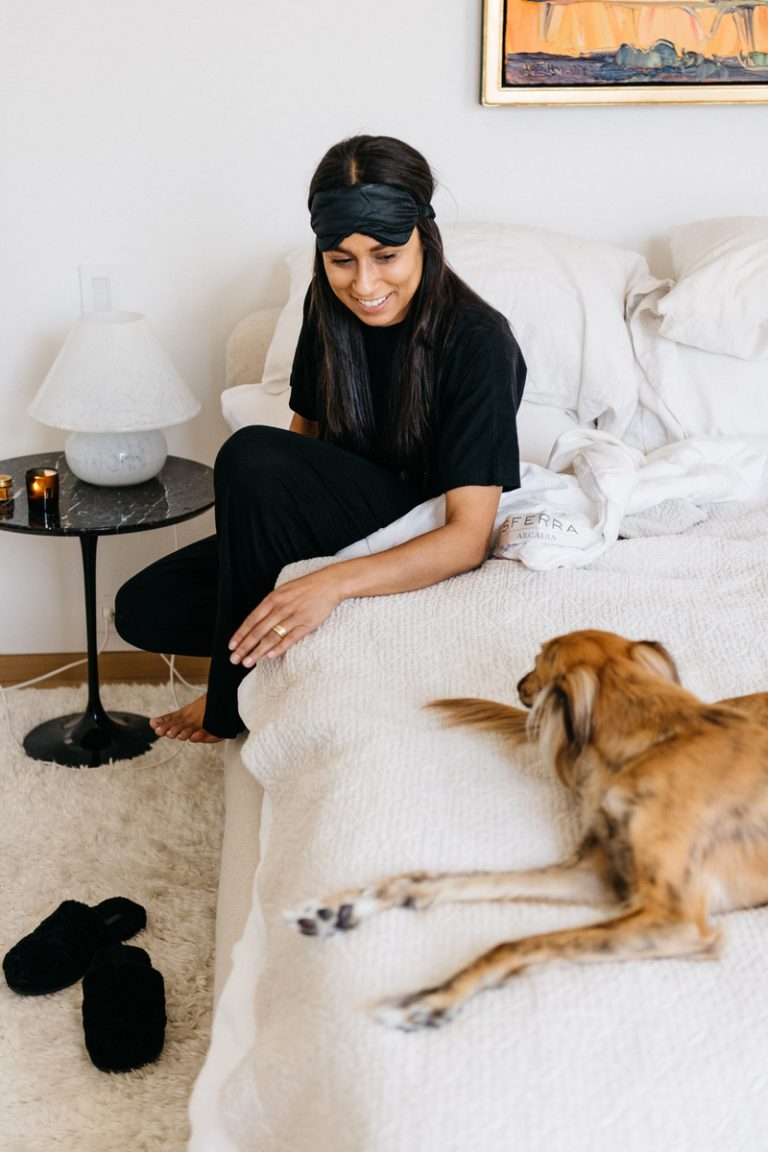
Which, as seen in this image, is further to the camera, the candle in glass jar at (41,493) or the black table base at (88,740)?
the black table base at (88,740)

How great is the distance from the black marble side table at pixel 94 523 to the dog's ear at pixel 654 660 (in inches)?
47.9

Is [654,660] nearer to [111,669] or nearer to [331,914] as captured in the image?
[331,914]

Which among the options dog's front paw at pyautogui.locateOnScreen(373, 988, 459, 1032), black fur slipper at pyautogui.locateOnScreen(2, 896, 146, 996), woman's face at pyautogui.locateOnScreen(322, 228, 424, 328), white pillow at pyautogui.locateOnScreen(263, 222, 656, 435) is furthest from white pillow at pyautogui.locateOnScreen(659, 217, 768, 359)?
dog's front paw at pyautogui.locateOnScreen(373, 988, 459, 1032)

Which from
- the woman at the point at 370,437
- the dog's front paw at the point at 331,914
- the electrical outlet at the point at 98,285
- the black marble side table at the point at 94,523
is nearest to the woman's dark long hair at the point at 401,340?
the woman at the point at 370,437

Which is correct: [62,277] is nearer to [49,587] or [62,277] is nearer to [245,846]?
[49,587]

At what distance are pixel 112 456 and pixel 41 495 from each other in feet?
0.59

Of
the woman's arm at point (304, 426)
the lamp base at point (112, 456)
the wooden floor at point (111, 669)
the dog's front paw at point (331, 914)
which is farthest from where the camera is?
the wooden floor at point (111, 669)

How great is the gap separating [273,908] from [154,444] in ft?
4.62

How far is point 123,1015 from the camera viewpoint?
1501 millimetres

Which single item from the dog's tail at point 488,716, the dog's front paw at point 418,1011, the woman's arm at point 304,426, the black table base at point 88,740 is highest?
the woman's arm at point 304,426

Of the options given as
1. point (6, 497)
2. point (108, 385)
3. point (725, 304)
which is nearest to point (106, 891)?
point (6, 497)

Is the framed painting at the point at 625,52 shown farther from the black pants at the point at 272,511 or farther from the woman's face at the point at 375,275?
the black pants at the point at 272,511

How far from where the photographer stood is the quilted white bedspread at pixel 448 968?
32.2 inches

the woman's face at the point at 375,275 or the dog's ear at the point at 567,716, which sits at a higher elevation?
the woman's face at the point at 375,275
